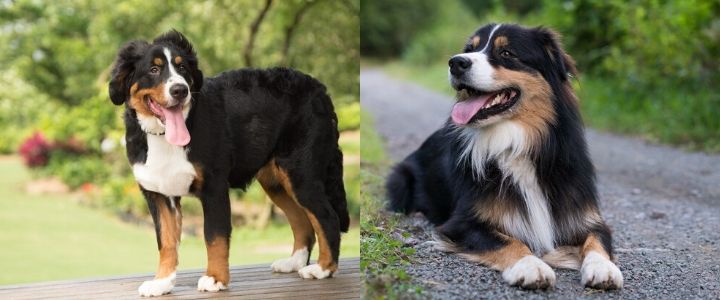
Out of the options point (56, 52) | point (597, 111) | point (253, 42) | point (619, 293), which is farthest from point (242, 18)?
point (619, 293)

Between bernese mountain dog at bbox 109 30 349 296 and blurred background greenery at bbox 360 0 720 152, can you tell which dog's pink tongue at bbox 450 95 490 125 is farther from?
blurred background greenery at bbox 360 0 720 152

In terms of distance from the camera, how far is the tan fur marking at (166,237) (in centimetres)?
321

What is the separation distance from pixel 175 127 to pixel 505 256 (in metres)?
1.44

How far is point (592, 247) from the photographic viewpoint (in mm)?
3451

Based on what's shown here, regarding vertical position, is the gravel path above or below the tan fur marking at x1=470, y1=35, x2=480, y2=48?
below

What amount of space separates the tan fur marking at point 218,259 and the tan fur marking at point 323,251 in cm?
45

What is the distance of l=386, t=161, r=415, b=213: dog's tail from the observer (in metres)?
4.70

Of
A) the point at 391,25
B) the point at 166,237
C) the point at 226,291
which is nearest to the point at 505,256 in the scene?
the point at 226,291

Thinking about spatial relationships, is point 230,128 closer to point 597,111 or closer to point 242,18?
point 242,18

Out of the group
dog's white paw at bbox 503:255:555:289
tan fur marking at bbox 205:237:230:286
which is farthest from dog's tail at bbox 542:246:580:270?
tan fur marking at bbox 205:237:230:286

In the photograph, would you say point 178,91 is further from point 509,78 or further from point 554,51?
point 554,51

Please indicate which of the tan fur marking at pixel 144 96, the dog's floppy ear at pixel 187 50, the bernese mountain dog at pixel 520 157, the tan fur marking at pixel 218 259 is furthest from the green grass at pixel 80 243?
the tan fur marking at pixel 144 96

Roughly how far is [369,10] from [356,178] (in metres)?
15.3

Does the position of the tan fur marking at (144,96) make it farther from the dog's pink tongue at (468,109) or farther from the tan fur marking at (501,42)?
the tan fur marking at (501,42)
